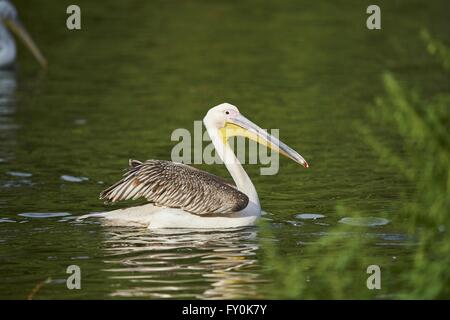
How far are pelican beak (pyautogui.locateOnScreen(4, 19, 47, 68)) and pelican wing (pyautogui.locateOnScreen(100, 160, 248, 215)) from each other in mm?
9588

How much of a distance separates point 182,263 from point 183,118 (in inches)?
246

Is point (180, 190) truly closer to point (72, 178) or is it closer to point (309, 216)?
point (309, 216)

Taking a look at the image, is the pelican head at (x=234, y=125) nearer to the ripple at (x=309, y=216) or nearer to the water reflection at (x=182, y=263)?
A: the ripple at (x=309, y=216)

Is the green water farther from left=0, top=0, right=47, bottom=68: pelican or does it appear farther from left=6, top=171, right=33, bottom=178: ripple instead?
left=0, top=0, right=47, bottom=68: pelican

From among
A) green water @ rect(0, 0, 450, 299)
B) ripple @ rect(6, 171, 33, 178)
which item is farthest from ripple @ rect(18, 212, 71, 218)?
ripple @ rect(6, 171, 33, 178)

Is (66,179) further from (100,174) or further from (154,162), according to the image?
(154,162)

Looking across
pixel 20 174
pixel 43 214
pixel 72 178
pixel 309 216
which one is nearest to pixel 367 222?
pixel 309 216

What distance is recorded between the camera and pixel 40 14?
23250 millimetres

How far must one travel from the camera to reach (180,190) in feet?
29.9

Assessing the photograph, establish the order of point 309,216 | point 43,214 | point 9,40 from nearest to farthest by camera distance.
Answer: point 309,216 < point 43,214 < point 9,40

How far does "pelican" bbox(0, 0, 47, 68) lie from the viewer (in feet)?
60.3

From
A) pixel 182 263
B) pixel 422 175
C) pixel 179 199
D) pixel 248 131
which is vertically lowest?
pixel 182 263
